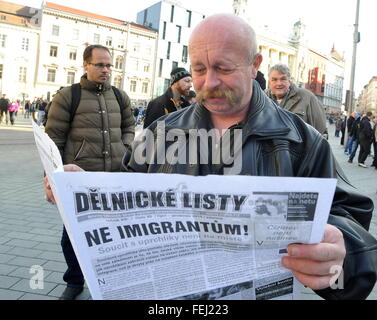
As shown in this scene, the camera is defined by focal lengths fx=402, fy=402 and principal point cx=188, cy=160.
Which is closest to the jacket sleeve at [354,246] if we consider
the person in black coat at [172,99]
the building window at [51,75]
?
the person in black coat at [172,99]

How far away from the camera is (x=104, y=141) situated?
335 centimetres

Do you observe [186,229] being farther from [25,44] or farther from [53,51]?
[53,51]

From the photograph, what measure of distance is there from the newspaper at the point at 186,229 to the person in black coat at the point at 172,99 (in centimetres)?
313

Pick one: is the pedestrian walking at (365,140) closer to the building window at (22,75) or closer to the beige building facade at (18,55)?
the beige building facade at (18,55)

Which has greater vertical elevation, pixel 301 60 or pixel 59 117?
pixel 301 60

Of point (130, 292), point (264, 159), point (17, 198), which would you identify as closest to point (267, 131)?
point (264, 159)

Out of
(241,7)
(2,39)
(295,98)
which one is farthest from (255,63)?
(241,7)

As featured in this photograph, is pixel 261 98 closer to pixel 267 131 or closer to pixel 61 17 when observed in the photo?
pixel 267 131

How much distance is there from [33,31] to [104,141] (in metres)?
55.6

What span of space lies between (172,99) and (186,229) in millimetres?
3272

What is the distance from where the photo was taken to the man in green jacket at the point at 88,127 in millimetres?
3148

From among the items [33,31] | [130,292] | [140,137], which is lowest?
[130,292]

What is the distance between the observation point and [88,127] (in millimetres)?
3270

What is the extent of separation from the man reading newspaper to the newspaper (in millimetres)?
297
